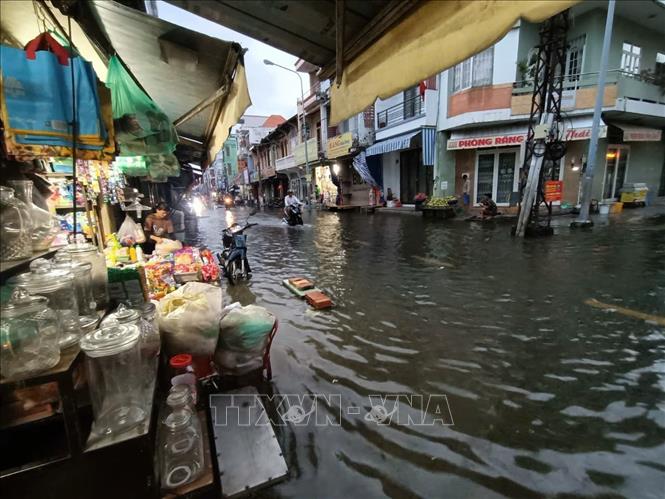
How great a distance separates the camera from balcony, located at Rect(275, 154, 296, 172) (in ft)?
96.3

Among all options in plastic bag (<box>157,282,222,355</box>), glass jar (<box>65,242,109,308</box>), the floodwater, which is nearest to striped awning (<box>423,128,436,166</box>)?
the floodwater

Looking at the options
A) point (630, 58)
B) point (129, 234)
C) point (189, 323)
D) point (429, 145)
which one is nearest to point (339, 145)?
point (429, 145)

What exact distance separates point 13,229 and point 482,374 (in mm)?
3789

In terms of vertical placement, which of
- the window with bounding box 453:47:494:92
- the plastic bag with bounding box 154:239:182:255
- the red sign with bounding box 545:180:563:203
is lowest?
the plastic bag with bounding box 154:239:182:255

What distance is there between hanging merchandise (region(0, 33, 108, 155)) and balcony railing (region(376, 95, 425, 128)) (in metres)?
17.1

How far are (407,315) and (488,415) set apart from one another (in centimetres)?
202

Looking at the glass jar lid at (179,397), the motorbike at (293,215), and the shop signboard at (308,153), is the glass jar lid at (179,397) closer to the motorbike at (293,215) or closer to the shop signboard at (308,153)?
the motorbike at (293,215)

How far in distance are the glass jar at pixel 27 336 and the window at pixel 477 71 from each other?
17.1 metres

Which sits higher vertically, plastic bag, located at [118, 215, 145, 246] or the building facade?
the building facade

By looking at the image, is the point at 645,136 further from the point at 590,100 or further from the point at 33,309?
the point at 33,309

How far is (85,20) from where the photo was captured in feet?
7.62

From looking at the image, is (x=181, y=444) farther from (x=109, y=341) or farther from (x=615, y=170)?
(x=615, y=170)

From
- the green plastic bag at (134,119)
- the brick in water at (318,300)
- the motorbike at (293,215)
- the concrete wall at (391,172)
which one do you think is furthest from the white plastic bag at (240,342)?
the concrete wall at (391,172)

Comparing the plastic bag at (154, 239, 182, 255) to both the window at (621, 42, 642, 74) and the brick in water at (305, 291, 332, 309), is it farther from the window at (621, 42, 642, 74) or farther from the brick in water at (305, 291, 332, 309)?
the window at (621, 42, 642, 74)
